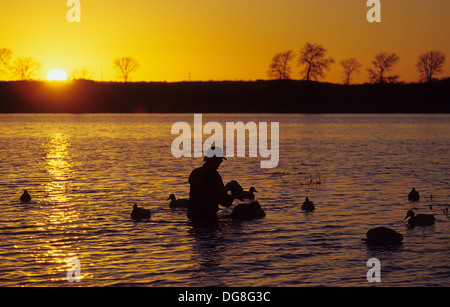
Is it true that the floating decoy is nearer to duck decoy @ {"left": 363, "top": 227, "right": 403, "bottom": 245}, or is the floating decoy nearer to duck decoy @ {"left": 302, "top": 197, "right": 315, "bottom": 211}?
duck decoy @ {"left": 302, "top": 197, "right": 315, "bottom": 211}

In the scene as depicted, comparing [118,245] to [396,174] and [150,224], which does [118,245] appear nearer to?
[150,224]

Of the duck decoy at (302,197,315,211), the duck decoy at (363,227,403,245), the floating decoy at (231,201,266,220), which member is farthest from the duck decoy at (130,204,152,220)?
the duck decoy at (363,227,403,245)

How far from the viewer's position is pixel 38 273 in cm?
1199

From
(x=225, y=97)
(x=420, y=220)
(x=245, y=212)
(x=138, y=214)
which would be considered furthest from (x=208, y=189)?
(x=225, y=97)

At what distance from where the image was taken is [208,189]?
16.3 m

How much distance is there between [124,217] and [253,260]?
5960mm

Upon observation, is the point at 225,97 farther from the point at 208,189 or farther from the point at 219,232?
the point at 219,232

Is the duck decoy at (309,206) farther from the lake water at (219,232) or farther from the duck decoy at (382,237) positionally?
the duck decoy at (382,237)

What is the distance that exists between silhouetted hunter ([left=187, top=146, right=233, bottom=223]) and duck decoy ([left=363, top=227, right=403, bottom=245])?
12.9 ft

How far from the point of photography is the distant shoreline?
13125cm

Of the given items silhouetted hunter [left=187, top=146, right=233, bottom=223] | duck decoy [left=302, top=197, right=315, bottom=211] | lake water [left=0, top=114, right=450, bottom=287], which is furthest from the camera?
duck decoy [left=302, top=197, right=315, bottom=211]

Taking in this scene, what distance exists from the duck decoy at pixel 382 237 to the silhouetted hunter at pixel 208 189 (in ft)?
12.9

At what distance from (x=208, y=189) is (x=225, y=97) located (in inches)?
4949
